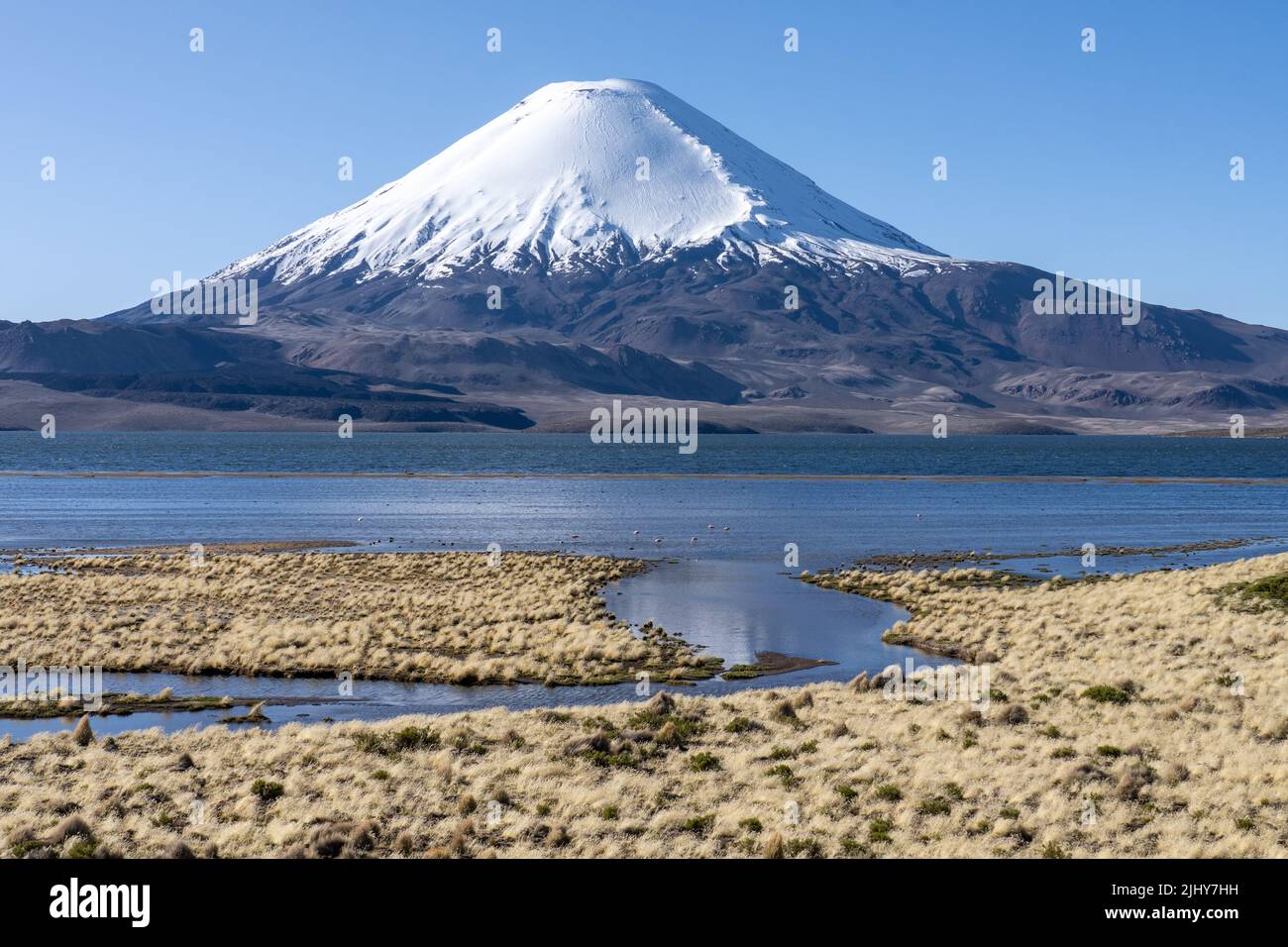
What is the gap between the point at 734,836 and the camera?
1872cm

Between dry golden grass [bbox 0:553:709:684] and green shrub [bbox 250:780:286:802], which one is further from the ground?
green shrub [bbox 250:780:286:802]

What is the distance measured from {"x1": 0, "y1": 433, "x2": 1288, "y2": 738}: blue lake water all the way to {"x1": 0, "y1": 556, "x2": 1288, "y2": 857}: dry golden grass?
254 inches

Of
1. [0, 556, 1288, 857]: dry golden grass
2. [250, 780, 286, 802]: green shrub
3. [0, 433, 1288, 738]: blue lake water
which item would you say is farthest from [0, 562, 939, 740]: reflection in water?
[250, 780, 286, 802]: green shrub

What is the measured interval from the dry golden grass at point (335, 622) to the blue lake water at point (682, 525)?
5.81 ft

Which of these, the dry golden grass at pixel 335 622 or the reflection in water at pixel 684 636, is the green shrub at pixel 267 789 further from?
the dry golden grass at pixel 335 622

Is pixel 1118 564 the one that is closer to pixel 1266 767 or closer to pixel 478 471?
pixel 1266 767

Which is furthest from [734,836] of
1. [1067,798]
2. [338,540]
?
[338,540]

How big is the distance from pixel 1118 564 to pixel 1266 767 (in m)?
46.6

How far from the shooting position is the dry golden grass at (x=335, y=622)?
36.9 metres

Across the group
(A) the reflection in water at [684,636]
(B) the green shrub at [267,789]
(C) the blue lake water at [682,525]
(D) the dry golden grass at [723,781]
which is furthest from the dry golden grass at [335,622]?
(B) the green shrub at [267,789]

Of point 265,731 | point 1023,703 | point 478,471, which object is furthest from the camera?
point 478,471

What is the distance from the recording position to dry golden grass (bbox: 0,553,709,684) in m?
36.9

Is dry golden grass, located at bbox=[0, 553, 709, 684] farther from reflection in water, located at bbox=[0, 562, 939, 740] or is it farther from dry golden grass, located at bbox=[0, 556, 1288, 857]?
dry golden grass, located at bbox=[0, 556, 1288, 857]
